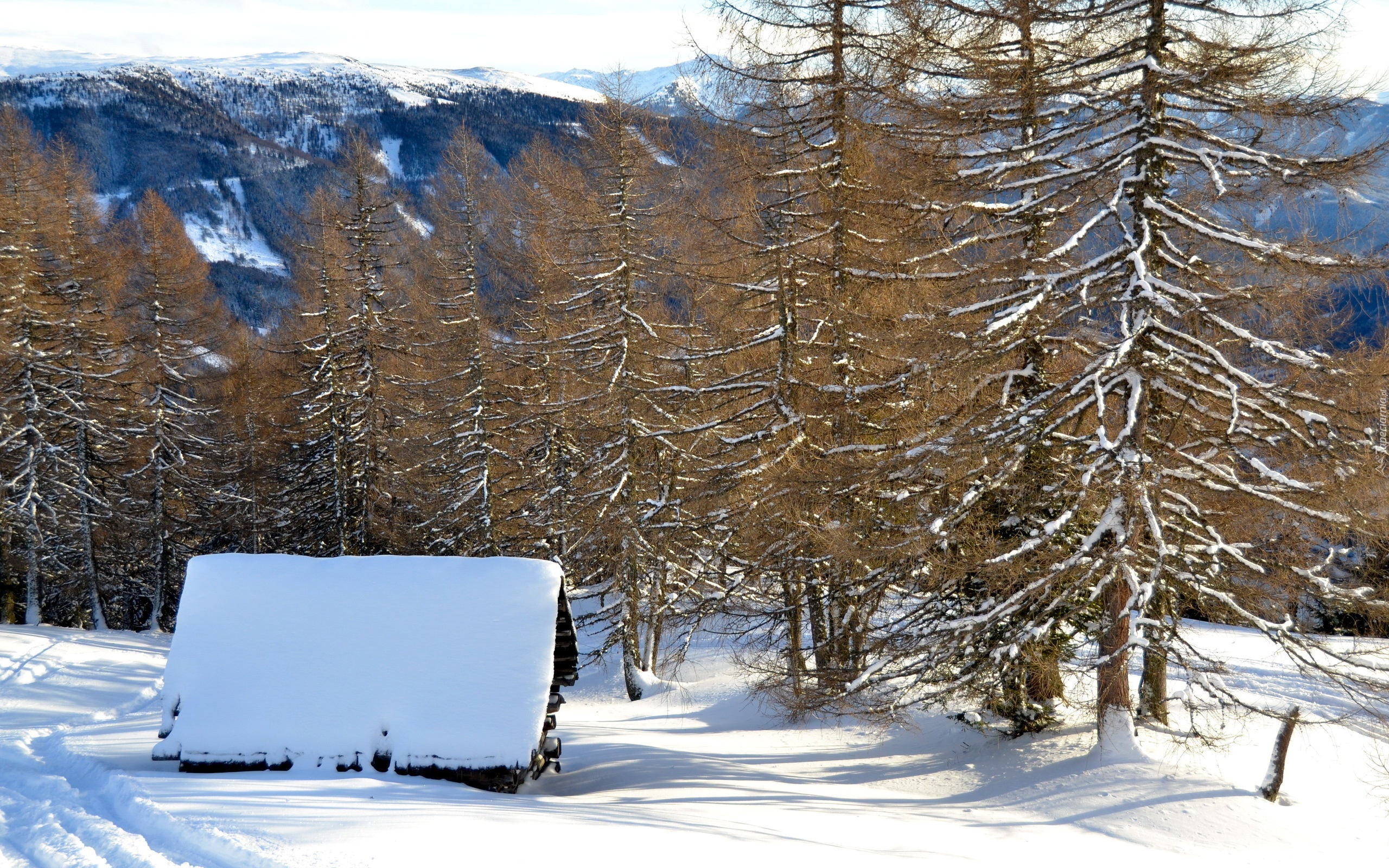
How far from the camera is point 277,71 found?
16375cm

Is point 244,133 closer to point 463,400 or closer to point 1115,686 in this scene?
point 463,400

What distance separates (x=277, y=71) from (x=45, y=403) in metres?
164

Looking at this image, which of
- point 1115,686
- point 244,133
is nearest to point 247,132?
point 244,133

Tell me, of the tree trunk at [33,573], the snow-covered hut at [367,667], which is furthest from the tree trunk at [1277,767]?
the tree trunk at [33,573]

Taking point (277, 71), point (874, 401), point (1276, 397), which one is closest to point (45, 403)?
point (874, 401)

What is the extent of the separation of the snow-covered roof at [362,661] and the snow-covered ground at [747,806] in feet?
1.77

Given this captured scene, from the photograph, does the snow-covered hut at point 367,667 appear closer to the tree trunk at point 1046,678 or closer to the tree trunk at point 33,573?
the tree trunk at point 1046,678

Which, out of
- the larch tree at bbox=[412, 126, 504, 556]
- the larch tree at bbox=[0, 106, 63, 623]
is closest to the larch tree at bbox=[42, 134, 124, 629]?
the larch tree at bbox=[0, 106, 63, 623]

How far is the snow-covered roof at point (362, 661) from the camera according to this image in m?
10.9

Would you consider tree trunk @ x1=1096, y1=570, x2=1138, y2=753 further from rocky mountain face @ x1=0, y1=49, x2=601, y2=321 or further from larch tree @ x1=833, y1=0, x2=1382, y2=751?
rocky mountain face @ x1=0, y1=49, x2=601, y2=321

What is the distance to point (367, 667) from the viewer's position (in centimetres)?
1148

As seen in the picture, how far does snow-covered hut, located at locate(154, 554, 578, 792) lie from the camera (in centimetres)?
Result: 1089

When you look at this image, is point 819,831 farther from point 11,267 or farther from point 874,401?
point 11,267

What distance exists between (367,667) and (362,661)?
13 cm
